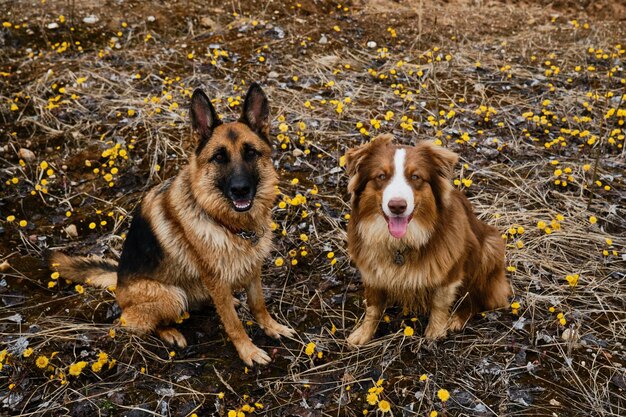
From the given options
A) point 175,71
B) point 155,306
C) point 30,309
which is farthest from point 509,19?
point 30,309

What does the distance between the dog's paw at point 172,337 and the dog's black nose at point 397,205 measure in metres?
2.00

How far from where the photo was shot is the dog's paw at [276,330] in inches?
152

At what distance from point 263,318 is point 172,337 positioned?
73 cm

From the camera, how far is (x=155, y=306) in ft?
11.8

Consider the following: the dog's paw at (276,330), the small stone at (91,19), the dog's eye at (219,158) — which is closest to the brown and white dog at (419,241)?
the dog's paw at (276,330)

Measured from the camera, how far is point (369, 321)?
12.1 feet

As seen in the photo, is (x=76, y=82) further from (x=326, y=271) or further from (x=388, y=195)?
(x=388, y=195)

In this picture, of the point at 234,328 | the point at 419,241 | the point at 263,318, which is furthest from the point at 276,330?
the point at 419,241

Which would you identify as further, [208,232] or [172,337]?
[172,337]

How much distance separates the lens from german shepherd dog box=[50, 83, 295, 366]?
329 cm

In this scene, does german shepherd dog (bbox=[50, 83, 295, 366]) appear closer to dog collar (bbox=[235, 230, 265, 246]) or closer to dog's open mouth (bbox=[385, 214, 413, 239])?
dog collar (bbox=[235, 230, 265, 246])

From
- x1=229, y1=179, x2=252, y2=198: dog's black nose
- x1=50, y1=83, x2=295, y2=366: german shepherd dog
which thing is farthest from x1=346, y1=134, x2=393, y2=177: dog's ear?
x1=229, y1=179, x2=252, y2=198: dog's black nose

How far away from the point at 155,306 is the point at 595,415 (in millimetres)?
3082

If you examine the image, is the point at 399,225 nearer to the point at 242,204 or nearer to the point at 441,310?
the point at 441,310
